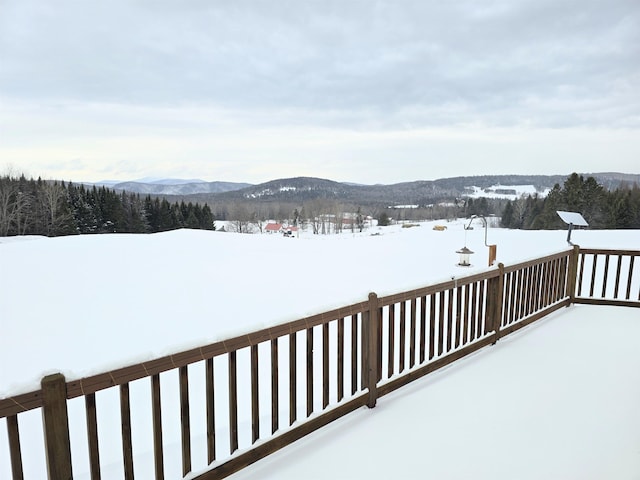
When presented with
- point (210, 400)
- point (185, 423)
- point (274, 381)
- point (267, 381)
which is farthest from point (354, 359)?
point (267, 381)

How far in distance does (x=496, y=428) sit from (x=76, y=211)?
3465cm

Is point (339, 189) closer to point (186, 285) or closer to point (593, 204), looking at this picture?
point (593, 204)

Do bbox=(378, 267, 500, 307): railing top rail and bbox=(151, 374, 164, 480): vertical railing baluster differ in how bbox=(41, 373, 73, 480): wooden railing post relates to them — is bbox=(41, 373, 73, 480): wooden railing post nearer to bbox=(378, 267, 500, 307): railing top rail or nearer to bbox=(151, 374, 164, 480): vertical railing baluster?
bbox=(151, 374, 164, 480): vertical railing baluster

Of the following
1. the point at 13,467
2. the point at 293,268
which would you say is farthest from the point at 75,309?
the point at 13,467

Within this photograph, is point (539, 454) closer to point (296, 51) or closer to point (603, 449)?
point (603, 449)

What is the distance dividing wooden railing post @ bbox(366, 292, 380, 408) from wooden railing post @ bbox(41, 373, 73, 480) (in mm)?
1775

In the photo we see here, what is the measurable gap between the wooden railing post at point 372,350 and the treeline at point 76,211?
31778 millimetres

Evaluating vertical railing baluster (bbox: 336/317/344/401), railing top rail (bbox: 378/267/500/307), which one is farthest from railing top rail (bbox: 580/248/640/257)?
vertical railing baluster (bbox: 336/317/344/401)

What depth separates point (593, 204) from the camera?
91.0ft

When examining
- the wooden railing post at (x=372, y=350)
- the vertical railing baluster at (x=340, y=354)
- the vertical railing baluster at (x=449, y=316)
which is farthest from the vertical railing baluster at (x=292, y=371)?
the vertical railing baluster at (x=449, y=316)

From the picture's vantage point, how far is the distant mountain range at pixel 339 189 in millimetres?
38938

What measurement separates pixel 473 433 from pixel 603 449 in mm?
697

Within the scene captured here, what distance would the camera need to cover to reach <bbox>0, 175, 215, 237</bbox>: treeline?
26766 millimetres

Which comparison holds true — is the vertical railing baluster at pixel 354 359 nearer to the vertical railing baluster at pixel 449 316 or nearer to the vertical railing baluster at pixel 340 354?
the vertical railing baluster at pixel 340 354
